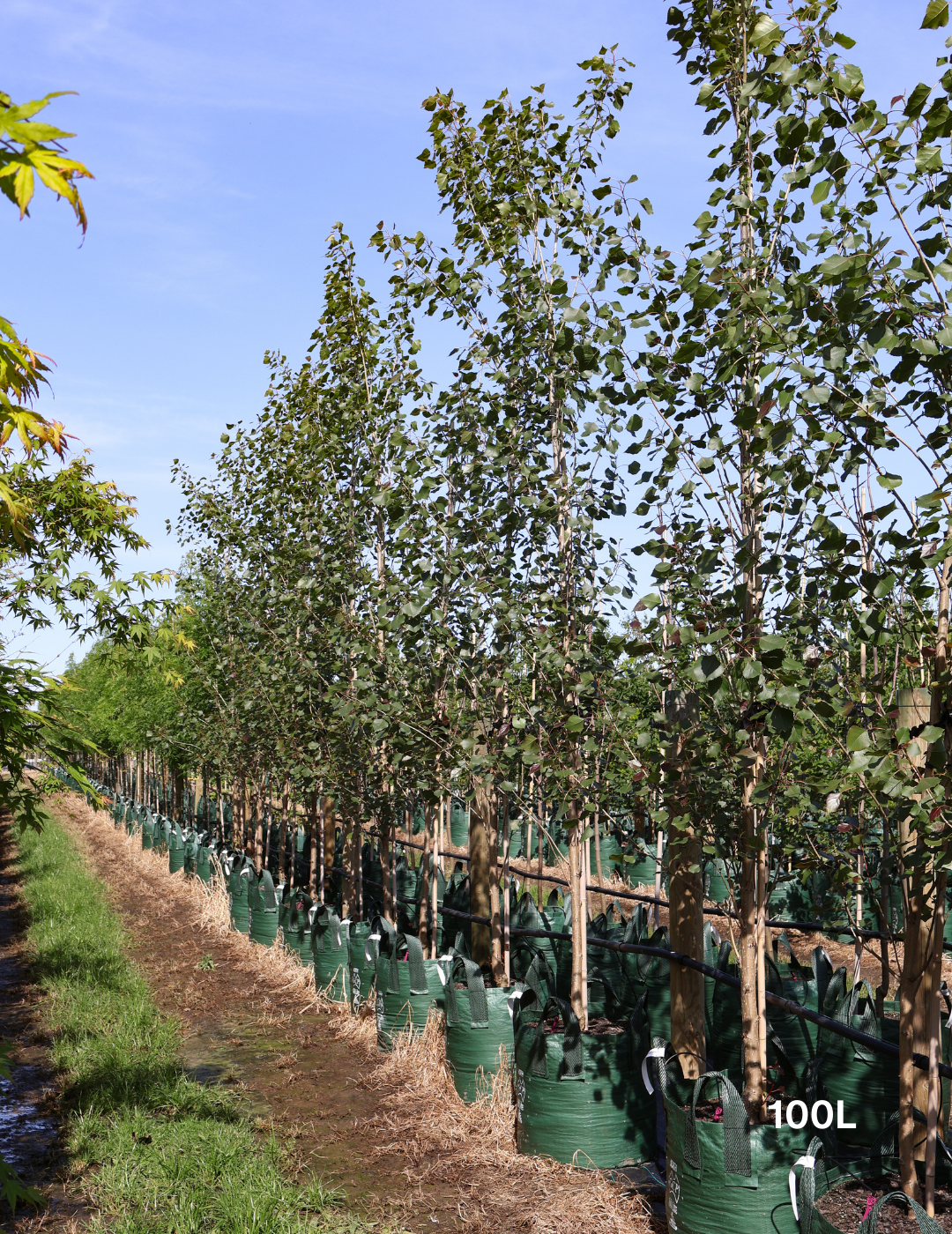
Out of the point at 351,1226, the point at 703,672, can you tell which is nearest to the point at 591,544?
the point at 703,672

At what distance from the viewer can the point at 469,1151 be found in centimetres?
491

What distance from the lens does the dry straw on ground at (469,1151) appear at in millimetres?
4086

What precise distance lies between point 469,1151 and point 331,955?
3313mm

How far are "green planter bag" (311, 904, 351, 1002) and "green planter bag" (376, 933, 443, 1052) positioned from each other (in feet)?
3.73

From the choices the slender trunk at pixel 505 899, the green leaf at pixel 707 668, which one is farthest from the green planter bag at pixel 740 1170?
the slender trunk at pixel 505 899

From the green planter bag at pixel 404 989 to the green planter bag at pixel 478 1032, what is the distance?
2.30 ft

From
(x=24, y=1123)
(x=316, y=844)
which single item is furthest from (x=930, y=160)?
(x=316, y=844)

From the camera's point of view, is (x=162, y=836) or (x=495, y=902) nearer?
(x=495, y=902)

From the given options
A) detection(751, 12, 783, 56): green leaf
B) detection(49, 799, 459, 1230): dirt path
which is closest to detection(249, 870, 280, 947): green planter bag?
detection(49, 799, 459, 1230): dirt path

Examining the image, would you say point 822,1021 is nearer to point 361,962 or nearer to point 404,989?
point 404,989

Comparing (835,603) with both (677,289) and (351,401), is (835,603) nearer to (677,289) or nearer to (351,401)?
(677,289)

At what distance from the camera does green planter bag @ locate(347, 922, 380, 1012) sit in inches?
284

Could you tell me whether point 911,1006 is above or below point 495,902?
above

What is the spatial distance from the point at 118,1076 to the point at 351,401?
458 cm
